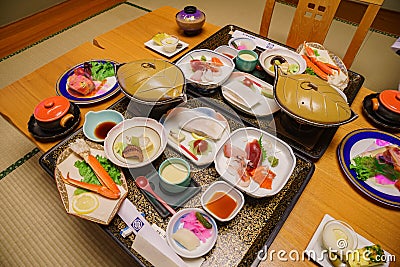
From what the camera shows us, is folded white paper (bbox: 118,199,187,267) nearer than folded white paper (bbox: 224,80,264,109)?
Yes

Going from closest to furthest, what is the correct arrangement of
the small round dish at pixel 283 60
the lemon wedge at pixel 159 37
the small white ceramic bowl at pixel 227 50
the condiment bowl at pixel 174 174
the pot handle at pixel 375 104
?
the condiment bowl at pixel 174 174 → the pot handle at pixel 375 104 → the small round dish at pixel 283 60 → the small white ceramic bowl at pixel 227 50 → the lemon wedge at pixel 159 37

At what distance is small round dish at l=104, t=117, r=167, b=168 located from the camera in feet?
3.53

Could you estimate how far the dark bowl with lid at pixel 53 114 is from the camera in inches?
46.3

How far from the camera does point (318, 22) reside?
5.92ft

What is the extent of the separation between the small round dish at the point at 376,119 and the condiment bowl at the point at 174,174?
3.01 ft

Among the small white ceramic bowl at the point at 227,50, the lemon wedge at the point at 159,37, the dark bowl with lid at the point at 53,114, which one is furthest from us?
the lemon wedge at the point at 159,37

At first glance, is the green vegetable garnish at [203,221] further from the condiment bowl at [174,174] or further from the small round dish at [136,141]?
the small round dish at [136,141]

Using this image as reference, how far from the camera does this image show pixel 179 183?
1.00 m

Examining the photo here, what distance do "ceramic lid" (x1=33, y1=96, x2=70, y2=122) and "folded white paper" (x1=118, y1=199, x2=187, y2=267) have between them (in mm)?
531

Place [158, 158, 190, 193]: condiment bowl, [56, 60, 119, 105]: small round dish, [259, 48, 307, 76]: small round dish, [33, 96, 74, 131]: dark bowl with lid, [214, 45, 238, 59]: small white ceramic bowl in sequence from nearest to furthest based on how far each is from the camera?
[158, 158, 190, 193]: condiment bowl → [33, 96, 74, 131]: dark bowl with lid → [56, 60, 119, 105]: small round dish → [259, 48, 307, 76]: small round dish → [214, 45, 238, 59]: small white ceramic bowl

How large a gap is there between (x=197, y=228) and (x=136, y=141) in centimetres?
44

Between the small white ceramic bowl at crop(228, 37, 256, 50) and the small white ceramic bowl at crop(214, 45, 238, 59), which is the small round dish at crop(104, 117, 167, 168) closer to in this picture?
the small white ceramic bowl at crop(214, 45, 238, 59)

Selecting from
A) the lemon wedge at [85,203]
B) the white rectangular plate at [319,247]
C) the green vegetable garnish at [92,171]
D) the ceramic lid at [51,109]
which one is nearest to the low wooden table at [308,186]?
the white rectangular plate at [319,247]

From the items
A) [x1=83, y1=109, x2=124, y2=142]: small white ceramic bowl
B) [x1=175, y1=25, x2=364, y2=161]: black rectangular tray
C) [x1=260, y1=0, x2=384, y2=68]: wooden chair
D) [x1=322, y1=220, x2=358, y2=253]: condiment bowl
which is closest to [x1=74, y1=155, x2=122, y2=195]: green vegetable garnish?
[x1=83, y1=109, x2=124, y2=142]: small white ceramic bowl
